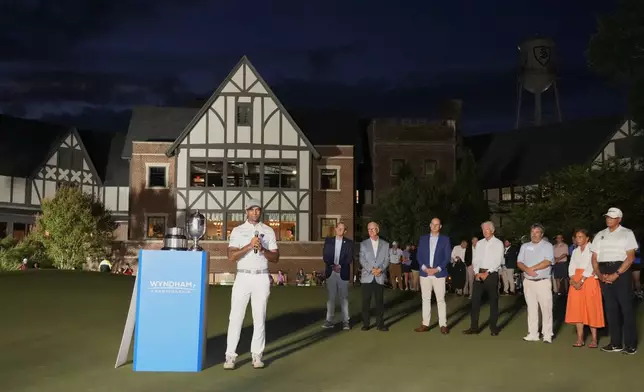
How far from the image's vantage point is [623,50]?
2500cm

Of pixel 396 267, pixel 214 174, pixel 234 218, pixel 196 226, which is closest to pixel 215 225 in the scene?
pixel 234 218

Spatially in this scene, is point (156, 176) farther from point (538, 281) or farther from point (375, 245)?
point (538, 281)

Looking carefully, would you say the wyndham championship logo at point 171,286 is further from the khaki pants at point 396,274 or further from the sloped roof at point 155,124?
the sloped roof at point 155,124

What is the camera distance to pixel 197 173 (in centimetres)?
3438

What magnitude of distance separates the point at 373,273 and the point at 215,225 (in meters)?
22.0

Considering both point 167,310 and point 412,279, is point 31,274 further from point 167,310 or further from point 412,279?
point 167,310

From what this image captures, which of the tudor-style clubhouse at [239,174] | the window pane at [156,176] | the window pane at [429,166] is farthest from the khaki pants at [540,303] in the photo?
the window pane at [429,166]

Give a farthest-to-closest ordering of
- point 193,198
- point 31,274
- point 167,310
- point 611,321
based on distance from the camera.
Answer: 1. point 193,198
2. point 31,274
3. point 611,321
4. point 167,310

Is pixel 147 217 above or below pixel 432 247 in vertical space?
above

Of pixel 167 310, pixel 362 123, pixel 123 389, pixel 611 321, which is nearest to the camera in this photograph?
pixel 123 389

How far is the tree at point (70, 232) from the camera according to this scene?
1248 inches

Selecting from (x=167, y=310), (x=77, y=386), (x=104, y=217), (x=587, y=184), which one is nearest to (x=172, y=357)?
(x=167, y=310)

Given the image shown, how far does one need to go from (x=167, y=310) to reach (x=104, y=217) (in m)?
28.4

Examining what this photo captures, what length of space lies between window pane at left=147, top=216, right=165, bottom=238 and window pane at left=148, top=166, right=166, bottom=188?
165 centimetres
